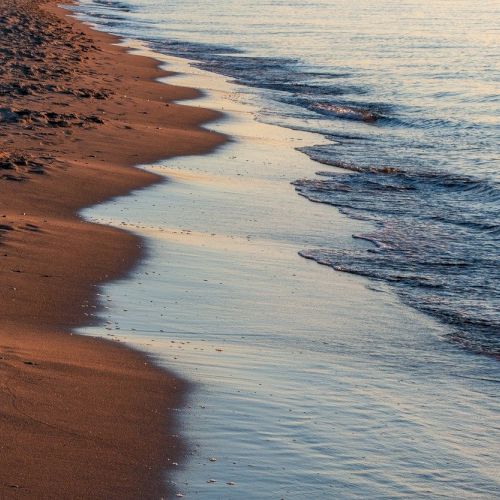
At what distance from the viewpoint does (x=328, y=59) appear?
3247cm

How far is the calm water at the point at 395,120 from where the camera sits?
980 centimetres

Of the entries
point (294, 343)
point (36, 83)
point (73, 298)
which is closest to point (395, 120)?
point (36, 83)

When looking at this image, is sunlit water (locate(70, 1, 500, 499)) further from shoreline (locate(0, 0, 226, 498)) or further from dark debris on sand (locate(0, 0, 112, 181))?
dark debris on sand (locate(0, 0, 112, 181))

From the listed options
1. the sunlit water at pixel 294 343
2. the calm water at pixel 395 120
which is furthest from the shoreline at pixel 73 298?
the calm water at pixel 395 120

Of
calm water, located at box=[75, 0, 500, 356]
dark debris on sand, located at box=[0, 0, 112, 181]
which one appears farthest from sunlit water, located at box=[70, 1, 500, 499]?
dark debris on sand, located at box=[0, 0, 112, 181]

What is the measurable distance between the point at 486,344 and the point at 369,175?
723 cm

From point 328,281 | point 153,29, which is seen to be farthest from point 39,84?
point 153,29

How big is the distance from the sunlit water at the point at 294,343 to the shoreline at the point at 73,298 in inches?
8.9

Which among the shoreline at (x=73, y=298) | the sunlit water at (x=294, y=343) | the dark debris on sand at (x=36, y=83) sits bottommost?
the sunlit water at (x=294, y=343)

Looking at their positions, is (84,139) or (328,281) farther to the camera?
(84,139)

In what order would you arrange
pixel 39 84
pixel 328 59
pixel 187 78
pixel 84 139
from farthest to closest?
pixel 328 59 < pixel 187 78 < pixel 39 84 < pixel 84 139

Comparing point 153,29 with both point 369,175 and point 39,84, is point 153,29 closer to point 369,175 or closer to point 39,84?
point 39,84

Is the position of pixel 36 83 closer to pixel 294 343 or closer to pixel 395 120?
pixel 395 120

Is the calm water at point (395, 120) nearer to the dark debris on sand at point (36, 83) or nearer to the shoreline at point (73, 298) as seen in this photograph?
the shoreline at point (73, 298)
